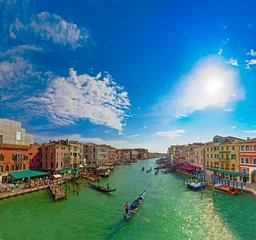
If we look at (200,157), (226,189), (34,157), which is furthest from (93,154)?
(226,189)

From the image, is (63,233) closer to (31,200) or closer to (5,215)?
(5,215)

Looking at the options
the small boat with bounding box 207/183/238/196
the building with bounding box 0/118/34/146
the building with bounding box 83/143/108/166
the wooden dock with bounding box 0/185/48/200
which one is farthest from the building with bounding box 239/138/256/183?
the building with bounding box 83/143/108/166

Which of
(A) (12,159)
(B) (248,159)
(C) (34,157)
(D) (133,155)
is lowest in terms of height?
(D) (133,155)

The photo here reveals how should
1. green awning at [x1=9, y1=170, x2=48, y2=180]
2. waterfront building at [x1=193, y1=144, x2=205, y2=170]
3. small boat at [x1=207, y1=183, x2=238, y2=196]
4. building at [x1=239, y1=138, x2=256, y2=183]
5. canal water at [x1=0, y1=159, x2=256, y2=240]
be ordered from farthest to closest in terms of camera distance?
1. waterfront building at [x1=193, y1=144, x2=205, y2=170]
2. green awning at [x1=9, y1=170, x2=48, y2=180]
3. building at [x1=239, y1=138, x2=256, y2=183]
4. small boat at [x1=207, y1=183, x2=238, y2=196]
5. canal water at [x1=0, y1=159, x2=256, y2=240]

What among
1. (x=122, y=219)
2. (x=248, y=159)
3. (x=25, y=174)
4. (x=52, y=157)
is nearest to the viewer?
(x=122, y=219)

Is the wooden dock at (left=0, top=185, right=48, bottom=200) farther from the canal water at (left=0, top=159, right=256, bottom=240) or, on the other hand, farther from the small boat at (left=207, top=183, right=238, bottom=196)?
the small boat at (left=207, top=183, right=238, bottom=196)

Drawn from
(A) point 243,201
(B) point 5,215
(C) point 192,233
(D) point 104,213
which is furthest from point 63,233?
(A) point 243,201

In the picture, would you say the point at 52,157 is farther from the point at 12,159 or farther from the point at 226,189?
the point at 226,189
